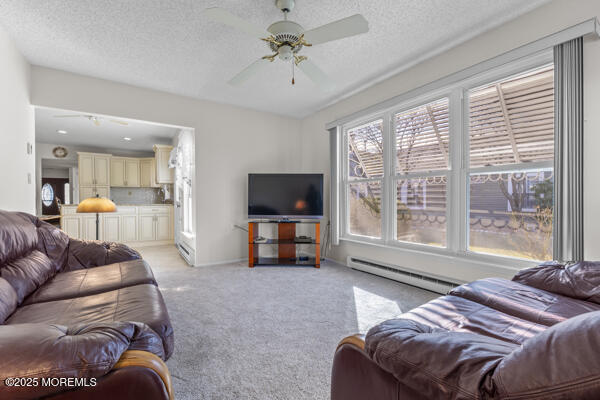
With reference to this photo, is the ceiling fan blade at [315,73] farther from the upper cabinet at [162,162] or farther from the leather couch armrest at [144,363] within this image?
the upper cabinet at [162,162]

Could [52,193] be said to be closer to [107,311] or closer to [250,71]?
[250,71]

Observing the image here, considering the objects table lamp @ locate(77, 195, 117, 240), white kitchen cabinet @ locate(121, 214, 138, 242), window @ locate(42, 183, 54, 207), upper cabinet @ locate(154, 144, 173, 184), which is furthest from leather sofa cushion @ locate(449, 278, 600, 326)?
window @ locate(42, 183, 54, 207)

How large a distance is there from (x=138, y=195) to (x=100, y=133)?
2.10 metres

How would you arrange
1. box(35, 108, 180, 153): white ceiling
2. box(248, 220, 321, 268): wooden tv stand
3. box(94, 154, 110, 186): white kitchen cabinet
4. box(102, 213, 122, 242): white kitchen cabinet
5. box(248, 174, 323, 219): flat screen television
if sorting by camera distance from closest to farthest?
box(248, 220, 321, 268): wooden tv stand → box(248, 174, 323, 219): flat screen television → box(35, 108, 180, 153): white ceiling → box(102, 213, 122, 242): white kitchen cabinet → box(94, 154, 110, 186): white kitchen cabinet

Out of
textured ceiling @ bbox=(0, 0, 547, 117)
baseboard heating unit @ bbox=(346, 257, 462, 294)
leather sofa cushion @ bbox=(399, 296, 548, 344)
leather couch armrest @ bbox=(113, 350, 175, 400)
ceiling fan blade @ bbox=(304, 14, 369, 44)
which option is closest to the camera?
leather couch armrest @ bbox=(113, 350, 175, 400)

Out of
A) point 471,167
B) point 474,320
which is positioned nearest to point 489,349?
point 474,320

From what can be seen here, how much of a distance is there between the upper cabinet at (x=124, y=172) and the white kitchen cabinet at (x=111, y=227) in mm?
1224

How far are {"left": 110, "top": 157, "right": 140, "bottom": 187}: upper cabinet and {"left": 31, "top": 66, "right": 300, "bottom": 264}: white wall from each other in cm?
391

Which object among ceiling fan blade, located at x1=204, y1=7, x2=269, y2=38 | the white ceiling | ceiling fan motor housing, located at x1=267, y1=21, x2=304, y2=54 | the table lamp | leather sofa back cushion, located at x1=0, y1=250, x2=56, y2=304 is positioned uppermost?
the white ceiling

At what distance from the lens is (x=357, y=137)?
12.9 ft

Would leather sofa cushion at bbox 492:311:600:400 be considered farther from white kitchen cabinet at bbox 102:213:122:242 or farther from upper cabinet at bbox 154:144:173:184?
white kitchen cabinet at bbox 102:213:122:242

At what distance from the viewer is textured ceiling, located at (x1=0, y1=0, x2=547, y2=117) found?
2082mm

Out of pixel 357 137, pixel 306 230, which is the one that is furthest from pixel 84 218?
pixel 357 137

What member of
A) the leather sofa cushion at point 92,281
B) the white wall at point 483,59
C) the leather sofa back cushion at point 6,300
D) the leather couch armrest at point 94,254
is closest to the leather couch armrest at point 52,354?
the leather sofa back cushion at point 6,300
